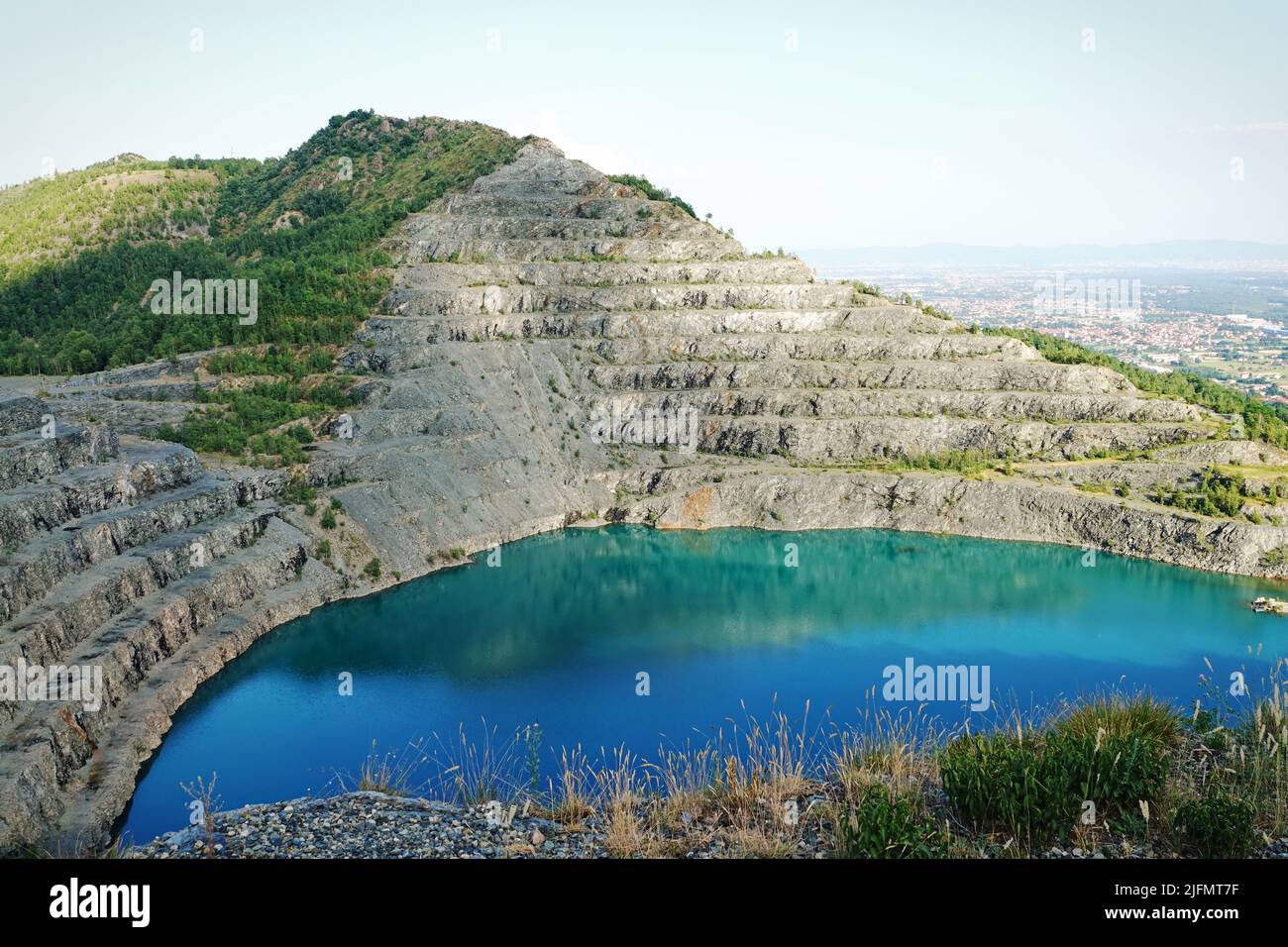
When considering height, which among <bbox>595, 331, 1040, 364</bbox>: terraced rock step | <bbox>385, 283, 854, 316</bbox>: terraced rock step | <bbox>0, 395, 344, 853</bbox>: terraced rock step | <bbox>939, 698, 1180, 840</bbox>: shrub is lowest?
<bbox>0, 395, 344, 853</bbox>: terraced rock step

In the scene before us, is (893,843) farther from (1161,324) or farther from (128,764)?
(1161,324)

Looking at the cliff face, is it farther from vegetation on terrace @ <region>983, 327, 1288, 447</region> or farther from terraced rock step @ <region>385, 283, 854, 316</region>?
vegetation on terrace @ <region>983, 327, 1288, 447</region>

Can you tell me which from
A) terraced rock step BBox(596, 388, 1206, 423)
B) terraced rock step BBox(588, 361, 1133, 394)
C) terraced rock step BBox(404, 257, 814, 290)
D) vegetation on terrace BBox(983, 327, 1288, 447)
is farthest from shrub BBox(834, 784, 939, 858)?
terraced rock step BBox(404, 257, 814, 290)

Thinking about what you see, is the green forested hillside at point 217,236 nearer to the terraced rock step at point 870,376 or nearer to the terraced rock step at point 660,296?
the terraced rock step at point 660,296

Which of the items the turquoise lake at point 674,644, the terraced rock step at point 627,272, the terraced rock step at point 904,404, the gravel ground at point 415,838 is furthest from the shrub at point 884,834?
the terraced rock step at point 627,272

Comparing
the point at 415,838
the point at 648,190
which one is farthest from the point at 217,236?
the point at 415,838
